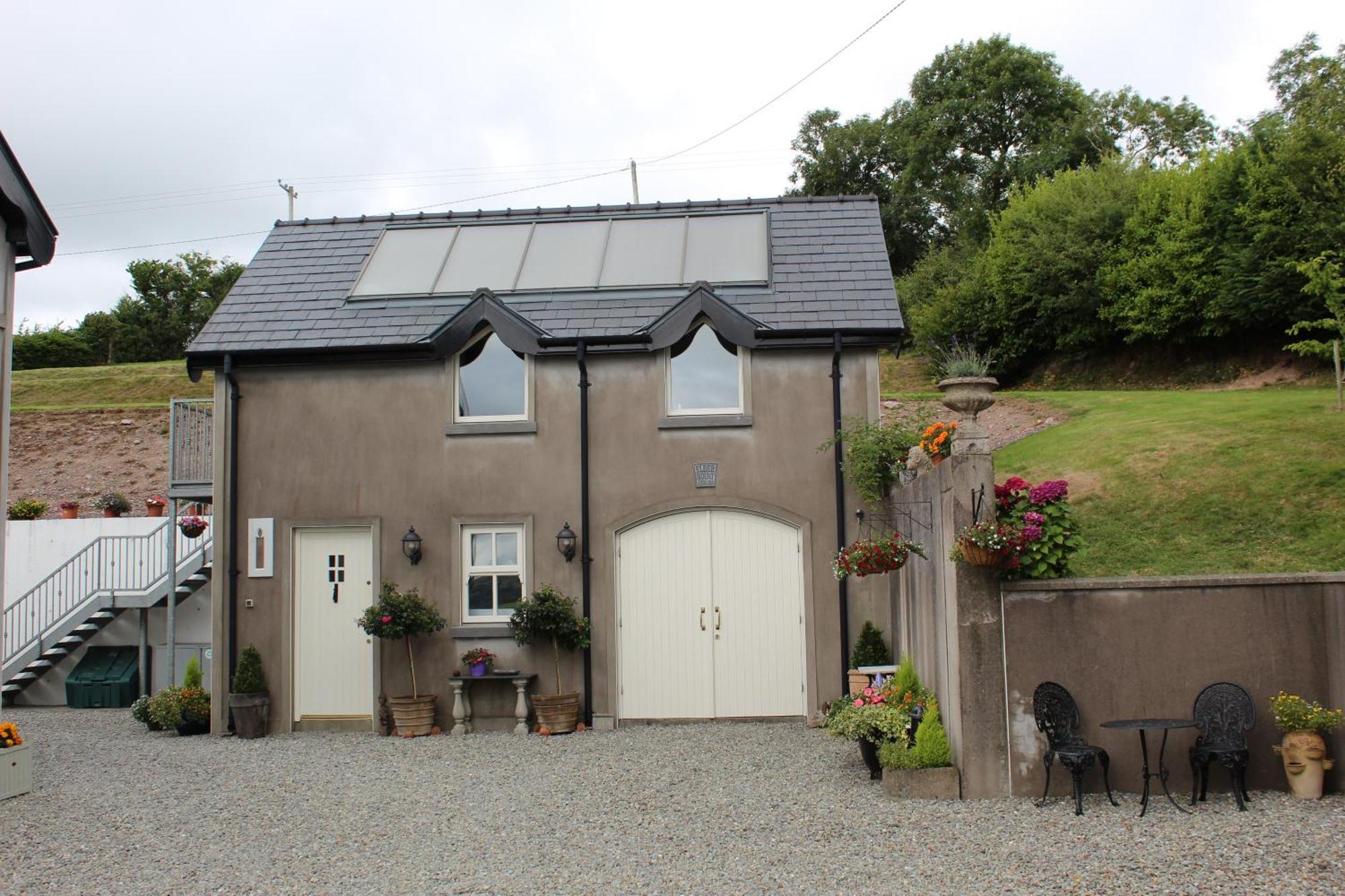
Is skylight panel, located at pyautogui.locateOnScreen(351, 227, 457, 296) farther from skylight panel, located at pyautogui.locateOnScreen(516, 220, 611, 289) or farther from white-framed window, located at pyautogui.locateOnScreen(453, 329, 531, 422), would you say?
white-framed window, located at pyautogui.locateOnScreen(453, 329, 531, 422)

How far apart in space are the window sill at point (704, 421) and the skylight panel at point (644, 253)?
6.38ft

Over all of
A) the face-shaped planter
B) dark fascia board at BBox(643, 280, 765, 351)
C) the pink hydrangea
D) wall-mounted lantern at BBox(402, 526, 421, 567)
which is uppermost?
dark fascia board at BBox(643, 280, 765, 351)

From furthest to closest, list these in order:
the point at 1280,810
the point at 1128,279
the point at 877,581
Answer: the point at 1128,279
the point at 877,581
the point at 1280,810

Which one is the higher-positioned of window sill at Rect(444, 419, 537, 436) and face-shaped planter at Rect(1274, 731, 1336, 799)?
window sill at Rect(444, 419, 537, 436)

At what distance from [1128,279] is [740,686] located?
20758 millimetres

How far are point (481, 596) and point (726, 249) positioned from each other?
5.25 metres

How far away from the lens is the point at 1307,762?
738 cm

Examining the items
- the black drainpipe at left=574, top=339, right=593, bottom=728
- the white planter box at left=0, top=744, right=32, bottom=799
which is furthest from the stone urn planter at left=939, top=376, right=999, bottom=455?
the white planter box at left=0, top=744, right=32, bottom=799

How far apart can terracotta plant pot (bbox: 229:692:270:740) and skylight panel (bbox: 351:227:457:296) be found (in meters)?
4.99

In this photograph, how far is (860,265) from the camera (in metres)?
13.1

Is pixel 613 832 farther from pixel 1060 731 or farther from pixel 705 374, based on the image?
pixel 705 374

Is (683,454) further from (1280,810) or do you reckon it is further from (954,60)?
(954,60)

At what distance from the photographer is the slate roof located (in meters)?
12.5

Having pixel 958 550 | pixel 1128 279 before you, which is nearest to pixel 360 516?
pixel 958 550
